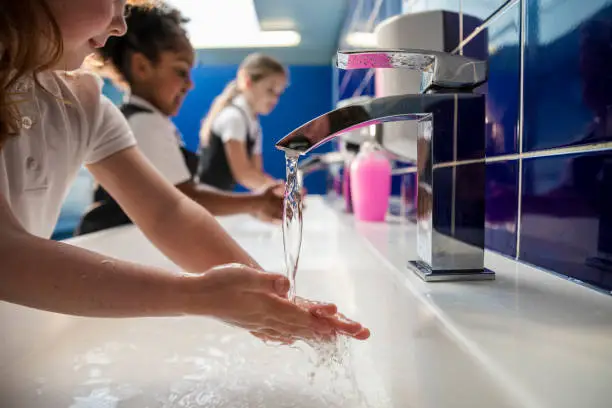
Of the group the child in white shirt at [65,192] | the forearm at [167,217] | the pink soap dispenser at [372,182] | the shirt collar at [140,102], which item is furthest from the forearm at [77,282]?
the shirt collar at [140,102]

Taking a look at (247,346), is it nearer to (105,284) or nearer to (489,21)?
(105,284)

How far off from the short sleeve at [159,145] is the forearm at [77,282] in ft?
2.81

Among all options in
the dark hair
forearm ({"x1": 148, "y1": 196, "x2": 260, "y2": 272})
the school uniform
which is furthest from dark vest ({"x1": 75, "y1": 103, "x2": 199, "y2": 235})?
the school uniform

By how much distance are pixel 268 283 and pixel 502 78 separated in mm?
390

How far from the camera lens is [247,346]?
21.4 inches

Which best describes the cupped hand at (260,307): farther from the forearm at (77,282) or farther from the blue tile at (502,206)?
the blue tile at (502,206)

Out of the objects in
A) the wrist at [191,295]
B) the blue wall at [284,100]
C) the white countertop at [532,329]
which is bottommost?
the white countertop at [532,329]

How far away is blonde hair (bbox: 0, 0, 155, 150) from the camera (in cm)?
38

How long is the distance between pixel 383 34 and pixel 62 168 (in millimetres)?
470

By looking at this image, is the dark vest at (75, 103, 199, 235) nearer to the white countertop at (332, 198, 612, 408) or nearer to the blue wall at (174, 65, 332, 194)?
the white countertop at (332, 198, 612, 408)

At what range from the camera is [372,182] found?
3.26 feet

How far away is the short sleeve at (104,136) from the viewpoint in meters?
0.60

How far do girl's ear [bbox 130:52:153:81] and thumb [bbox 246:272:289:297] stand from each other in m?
1.00

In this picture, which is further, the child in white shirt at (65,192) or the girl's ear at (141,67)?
the girl's ear at (141,67)
